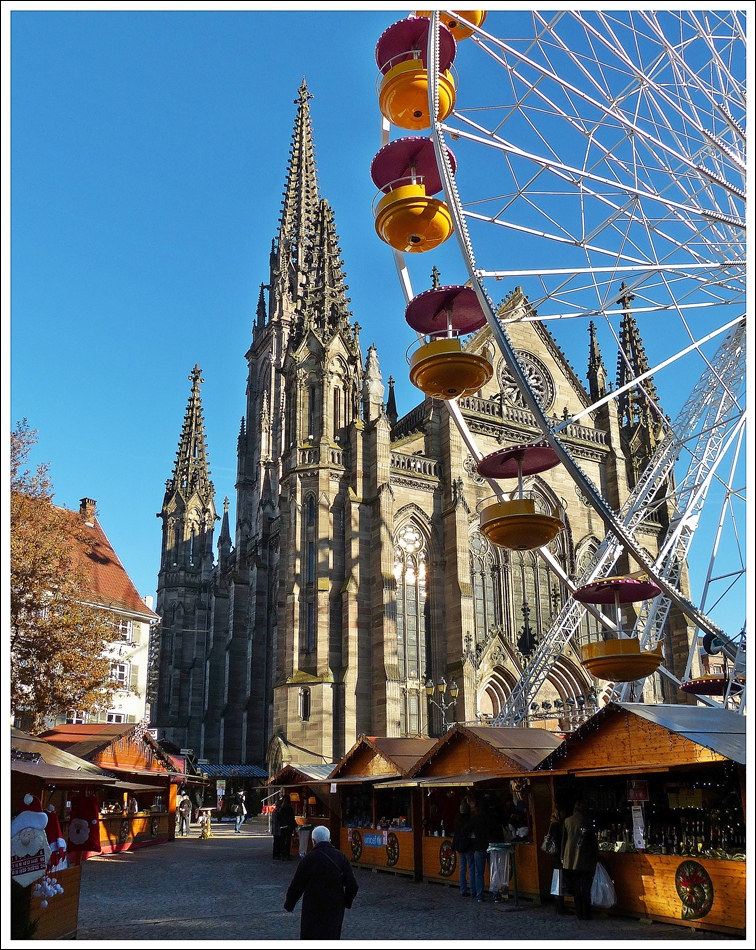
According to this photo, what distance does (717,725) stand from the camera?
13.6 m

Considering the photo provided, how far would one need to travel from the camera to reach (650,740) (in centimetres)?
1416

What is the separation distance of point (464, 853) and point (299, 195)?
224 feet

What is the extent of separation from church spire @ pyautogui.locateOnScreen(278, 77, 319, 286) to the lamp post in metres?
45.1

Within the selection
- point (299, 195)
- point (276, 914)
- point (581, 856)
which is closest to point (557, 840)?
point (581, 856)

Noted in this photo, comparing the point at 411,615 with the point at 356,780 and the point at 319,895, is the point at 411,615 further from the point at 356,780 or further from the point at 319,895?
the point at 319,895

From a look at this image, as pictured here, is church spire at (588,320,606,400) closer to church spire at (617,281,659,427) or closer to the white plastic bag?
church spire at (617,281,659,427)

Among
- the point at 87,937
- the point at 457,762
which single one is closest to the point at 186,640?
the point at 457,762

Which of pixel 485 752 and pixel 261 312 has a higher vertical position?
pixel 261 312

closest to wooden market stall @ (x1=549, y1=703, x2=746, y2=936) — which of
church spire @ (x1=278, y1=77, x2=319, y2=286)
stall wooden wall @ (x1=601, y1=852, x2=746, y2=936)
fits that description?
stall wooden wall @ (x1=601, y1=852, x2=746, y2=936)

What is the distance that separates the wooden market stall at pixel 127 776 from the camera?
27.4 m

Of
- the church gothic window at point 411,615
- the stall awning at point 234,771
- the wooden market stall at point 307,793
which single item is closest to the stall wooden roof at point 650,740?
the wooden market stall at point 307,793

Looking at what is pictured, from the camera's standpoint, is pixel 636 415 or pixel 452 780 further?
pixel 636 415

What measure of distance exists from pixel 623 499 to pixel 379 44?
105ft

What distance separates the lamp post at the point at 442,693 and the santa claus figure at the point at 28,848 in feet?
87.7
